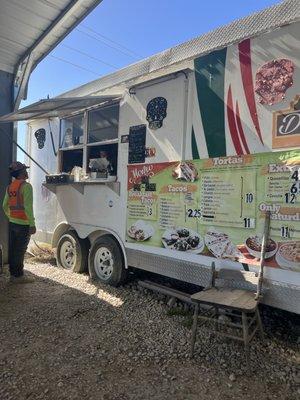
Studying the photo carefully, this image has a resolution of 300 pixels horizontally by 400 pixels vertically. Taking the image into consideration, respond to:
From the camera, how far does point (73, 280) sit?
5914 mm

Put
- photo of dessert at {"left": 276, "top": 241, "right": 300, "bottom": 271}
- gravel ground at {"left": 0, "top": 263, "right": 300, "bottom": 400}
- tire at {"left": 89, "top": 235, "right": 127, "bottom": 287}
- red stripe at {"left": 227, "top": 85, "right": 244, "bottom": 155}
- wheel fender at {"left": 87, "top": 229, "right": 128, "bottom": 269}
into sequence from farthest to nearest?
tire at {"left": 89, "top": 235, "right": 127, "bottom": 287}
wheel fender at {"left": 87, "top": 229, "right": 128, "bottom": 269}
red stripe at {"left": 227, "top": 85, "right": 244, "bottom": 155}
photo of dessert at {"left": 276, "top": 241, "right": 300, "bottom": 271}
gravel ground at {"left": 0, "top": 263, "right": 300, "bottom": 400}

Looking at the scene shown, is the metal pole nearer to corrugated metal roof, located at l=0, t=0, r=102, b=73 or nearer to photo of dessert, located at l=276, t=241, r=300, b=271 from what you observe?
photo of dessert, located at l=276, t=241, r=300, b=271

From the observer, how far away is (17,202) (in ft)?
19.6

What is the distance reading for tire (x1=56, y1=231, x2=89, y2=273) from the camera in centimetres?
632

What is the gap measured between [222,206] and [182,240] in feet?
2.34

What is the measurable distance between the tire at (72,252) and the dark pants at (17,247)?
77 cm

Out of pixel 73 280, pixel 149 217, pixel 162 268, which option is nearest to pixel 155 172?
pixel 149 217

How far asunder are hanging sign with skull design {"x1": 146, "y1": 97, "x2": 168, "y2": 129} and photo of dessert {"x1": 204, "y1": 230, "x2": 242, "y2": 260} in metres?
1.57

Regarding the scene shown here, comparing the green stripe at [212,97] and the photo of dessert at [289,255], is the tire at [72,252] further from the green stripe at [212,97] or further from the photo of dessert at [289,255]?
the photo of dessert at [289,255]

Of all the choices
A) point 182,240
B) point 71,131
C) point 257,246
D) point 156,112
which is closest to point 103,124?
point 71,131

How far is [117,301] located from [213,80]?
2941 millimetres

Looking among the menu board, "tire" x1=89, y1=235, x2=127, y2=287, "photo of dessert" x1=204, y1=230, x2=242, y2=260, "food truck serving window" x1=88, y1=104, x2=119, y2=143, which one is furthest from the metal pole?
"food truck serving window" x1=88, y1=104, x2=119, y2=143

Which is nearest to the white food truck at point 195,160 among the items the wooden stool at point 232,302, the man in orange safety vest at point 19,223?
the wooden stool at point 232,302

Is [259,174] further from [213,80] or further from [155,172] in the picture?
[155,172]
